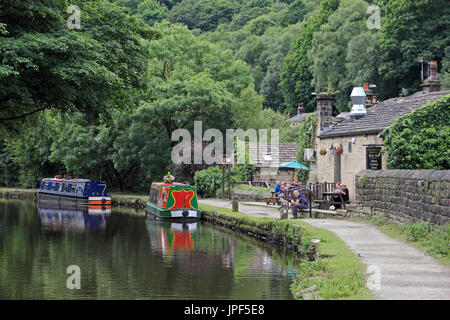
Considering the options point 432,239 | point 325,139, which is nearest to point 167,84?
point 325,139

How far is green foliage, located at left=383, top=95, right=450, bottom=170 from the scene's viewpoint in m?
18.1

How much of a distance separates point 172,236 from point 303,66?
144 feet

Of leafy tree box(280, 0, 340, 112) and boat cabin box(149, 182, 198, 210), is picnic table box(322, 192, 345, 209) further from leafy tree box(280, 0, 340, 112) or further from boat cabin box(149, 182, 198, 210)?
leafy tree box(280, 0, 340, 112)

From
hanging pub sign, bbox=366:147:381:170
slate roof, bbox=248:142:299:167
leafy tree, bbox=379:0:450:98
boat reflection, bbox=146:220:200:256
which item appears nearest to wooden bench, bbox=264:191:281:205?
boat reflection, bbox=146:220:200:256

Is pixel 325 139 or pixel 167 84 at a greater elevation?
pixel 167 84

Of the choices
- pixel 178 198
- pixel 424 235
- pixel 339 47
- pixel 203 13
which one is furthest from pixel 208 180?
pixel 203 13

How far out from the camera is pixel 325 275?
34.2 feet

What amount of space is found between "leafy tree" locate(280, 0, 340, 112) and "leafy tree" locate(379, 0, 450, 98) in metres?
15.5

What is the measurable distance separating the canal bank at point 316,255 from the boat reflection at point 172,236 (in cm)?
148

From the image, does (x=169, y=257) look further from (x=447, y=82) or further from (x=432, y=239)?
(x=447, y=82)

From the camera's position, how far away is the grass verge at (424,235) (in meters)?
11.5

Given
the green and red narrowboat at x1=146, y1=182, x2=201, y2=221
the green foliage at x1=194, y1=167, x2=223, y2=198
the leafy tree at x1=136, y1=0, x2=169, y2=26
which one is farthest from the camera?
the leafy tree at x1=136, y1=0, x2=169, y2=26

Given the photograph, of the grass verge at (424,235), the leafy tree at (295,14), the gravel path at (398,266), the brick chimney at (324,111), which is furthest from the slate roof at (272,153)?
the leafy tree at (295,14)

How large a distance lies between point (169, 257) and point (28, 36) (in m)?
6.73
